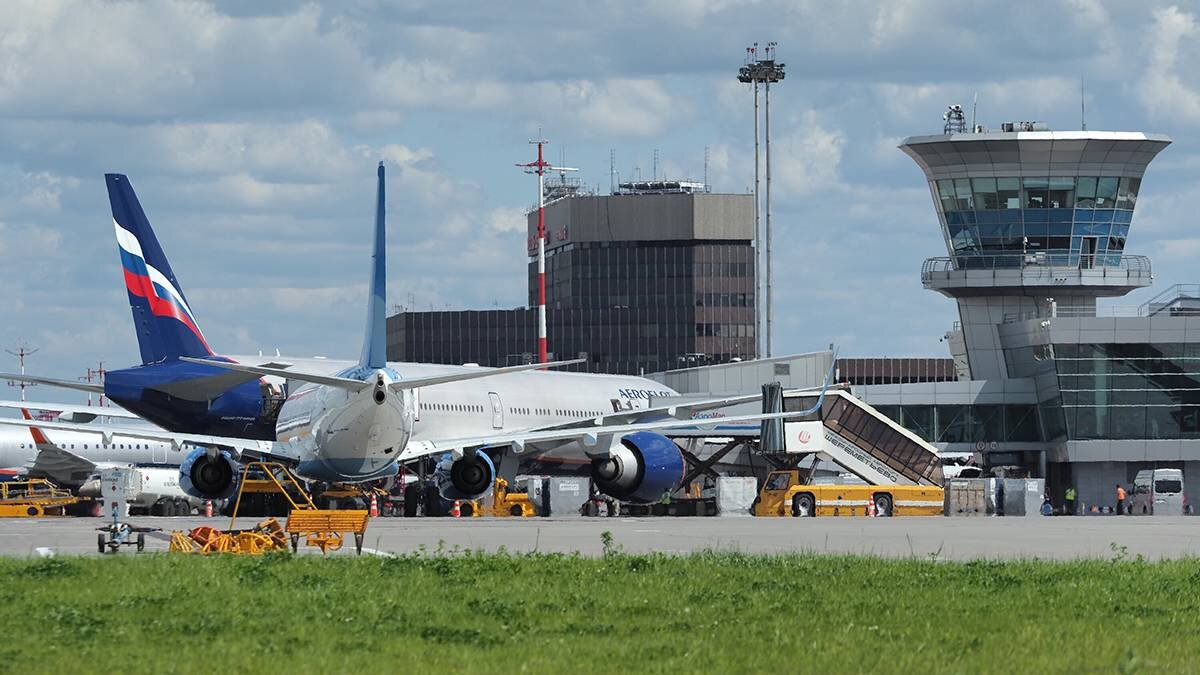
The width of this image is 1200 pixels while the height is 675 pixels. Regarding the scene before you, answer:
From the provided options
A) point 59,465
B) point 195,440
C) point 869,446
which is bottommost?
point 59,465

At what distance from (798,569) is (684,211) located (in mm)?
176475

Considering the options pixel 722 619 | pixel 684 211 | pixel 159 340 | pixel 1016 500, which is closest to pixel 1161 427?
pixel 1016 500

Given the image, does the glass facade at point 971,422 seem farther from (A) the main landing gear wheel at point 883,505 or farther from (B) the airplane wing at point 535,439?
(B) the airplane wing at point 535,439

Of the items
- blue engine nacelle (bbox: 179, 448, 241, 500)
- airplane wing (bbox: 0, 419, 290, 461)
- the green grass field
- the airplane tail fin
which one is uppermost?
the airplane tail fin

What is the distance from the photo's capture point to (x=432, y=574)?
2012 cm

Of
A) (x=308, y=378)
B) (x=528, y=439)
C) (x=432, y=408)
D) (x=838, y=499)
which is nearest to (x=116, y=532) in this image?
(x=308, y=378)

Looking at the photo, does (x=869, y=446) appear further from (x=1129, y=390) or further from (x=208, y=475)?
(x=208, y=475)

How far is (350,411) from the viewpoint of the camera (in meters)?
40.5

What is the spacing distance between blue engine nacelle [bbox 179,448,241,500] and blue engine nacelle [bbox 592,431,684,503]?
991cm

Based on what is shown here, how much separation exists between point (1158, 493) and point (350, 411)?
1840 inches

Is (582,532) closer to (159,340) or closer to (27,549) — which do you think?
(27,549)

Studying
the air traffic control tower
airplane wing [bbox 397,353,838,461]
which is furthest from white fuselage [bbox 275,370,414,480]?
the air traffic control tower

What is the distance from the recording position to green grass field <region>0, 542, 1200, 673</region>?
44.5 feet

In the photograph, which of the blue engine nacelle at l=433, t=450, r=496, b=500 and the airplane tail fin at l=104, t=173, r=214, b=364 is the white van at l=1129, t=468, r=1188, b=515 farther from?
the airplane tail fin at l=104, t=173, r=214, b=364
